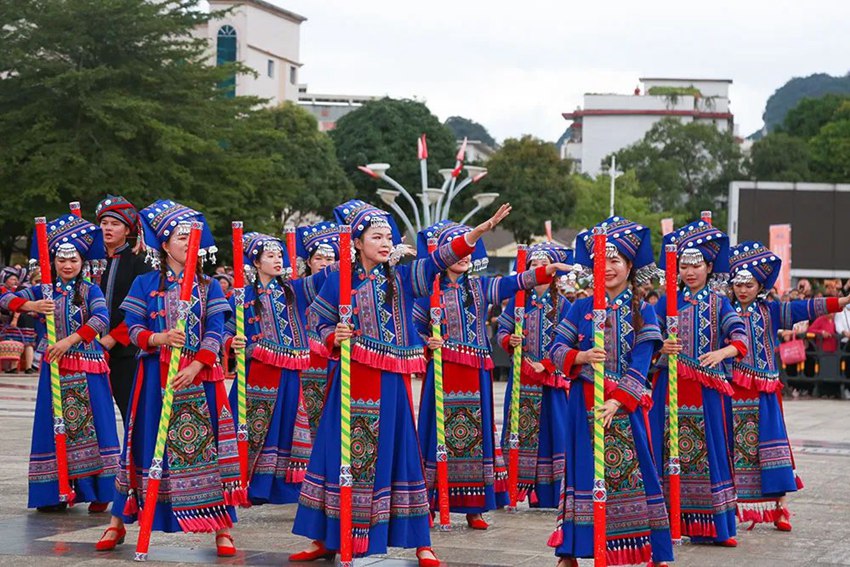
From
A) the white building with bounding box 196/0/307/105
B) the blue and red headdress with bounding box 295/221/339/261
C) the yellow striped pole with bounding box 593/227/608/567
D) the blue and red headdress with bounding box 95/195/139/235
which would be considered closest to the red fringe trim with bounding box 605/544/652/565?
the yellow striped pole with bounding box 593/227/608/567

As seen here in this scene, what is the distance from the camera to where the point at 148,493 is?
883 cm

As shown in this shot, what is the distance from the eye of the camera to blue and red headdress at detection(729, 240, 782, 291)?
11.0 metres

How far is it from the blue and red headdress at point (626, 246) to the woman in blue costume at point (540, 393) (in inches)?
113

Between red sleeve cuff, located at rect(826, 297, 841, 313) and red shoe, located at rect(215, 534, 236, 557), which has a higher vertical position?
red sleeve cuff, located at rect(826, 297, 841, 313)

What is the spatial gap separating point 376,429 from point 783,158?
8288 cm

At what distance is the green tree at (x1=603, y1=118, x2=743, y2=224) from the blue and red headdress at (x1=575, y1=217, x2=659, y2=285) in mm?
87064

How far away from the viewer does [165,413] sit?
349 inches

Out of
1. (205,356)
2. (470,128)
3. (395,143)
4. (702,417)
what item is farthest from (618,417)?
(470,128)

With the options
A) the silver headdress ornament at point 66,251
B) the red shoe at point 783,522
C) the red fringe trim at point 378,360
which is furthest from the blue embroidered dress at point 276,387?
the red shoe at point 783,522

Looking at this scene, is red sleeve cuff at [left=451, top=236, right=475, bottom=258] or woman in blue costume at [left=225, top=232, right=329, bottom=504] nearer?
red sleeve cuff at [left=451, top=236, right=475, bottom=258]

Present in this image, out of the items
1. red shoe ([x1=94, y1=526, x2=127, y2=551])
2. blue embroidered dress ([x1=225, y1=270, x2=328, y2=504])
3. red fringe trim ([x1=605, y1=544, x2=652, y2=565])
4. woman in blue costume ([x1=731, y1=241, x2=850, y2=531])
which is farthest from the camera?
blue embroidered dress ([x1=225, y1=270, x2=328, y2=504])

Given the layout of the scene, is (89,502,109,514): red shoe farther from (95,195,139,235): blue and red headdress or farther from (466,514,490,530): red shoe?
(466,514,490,530): red shoe

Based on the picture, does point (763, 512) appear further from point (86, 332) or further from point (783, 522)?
point (86, 332)

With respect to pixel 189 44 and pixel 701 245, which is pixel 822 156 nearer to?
pixel 189 44
